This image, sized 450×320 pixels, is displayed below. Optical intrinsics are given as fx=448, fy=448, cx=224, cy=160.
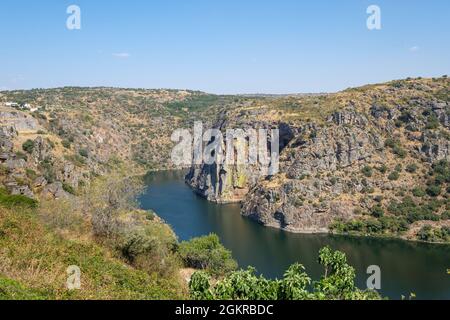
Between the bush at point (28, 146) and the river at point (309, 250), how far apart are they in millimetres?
25674

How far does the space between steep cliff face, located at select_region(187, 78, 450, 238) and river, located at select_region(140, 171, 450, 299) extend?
20.4ft

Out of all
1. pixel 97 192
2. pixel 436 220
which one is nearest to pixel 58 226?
pixel 97 192

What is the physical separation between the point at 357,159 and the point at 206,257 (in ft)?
194

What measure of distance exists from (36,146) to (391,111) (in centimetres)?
6864

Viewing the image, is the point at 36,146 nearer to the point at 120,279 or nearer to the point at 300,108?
the point at 120,279

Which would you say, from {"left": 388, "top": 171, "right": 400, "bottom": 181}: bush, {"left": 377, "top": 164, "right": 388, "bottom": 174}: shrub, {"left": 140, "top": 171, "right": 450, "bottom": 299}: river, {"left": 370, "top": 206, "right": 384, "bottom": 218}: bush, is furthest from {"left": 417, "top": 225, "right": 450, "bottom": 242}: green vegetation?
{"left": 377, "top": 164, "right": 388, "bottom": 174}: shrub

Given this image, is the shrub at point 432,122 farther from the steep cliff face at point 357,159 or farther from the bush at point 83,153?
the bush at point 83,153

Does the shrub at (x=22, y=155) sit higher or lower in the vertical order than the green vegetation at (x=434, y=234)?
higher

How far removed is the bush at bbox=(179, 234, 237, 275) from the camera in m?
36.9

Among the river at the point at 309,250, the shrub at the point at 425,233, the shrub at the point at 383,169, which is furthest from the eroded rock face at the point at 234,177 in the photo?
the shrub at the point at 425,233

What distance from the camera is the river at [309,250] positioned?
173ft

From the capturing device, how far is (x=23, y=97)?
145 m

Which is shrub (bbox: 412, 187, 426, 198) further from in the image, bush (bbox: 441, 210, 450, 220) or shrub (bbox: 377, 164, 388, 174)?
shrub (bbox: 377, 164, 388, 174)

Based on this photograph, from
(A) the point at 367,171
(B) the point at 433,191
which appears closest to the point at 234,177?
(A) the point at 367,171
